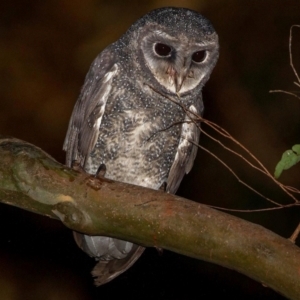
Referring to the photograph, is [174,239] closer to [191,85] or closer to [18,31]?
[191,85]

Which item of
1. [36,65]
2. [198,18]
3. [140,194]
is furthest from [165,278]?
[140,194]

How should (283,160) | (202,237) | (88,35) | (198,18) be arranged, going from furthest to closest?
(88,35)
(198,18)
(202,237)
(283,160)

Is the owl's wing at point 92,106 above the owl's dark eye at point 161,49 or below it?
below

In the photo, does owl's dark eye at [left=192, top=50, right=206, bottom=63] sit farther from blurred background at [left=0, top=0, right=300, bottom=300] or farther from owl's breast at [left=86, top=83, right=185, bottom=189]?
blurred background at [left=0, top=0, right=300, bottom=300]

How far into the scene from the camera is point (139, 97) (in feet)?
9.70

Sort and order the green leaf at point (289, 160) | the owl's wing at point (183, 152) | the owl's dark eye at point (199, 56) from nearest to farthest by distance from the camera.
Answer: the green leaf at point (289, 160) → the owl's dark eye at point (199, 56) → the owl's wing at point (183, 152)

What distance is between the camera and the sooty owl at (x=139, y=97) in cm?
289

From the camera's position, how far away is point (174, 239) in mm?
1985

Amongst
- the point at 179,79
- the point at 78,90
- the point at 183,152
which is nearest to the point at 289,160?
the point at 179,79

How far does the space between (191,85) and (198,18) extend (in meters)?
0.32

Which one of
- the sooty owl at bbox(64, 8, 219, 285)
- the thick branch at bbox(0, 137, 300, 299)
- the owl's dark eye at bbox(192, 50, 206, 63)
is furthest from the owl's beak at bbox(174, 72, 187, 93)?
the thick branch at bbox(0, 137, 300, 299)

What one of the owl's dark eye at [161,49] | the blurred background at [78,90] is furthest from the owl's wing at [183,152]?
the blurred background at [78,90]

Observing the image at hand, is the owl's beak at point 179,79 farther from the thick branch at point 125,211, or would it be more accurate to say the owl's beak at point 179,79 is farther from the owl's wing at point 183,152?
the thick branch at point 125,211

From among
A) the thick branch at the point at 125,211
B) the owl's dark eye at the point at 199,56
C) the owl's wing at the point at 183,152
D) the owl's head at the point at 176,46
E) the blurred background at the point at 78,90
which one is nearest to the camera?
the thick branch at the point at 125,211
